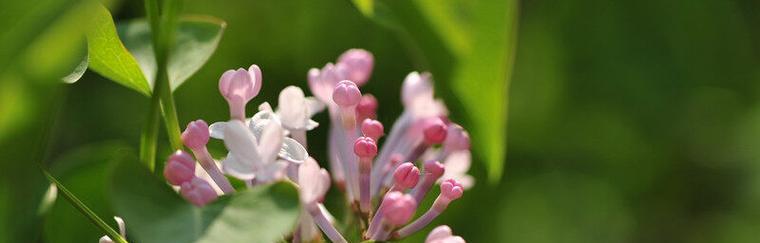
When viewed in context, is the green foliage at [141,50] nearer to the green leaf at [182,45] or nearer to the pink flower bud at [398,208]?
the green leaf at [182,45]

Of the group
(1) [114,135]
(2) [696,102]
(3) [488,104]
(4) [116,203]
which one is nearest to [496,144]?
(3) [488,104]

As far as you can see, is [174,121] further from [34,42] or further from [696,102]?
[696,102]

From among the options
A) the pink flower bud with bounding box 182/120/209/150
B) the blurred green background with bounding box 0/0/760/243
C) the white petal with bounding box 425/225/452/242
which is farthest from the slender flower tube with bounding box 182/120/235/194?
the blurred green background with bounding box 0/0/760/243

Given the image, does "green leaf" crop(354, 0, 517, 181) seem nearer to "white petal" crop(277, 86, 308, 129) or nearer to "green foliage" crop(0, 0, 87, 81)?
"white petal" crop(277, 86, 308, 129)

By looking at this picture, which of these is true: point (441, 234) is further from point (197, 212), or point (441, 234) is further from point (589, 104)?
point (589, 104)

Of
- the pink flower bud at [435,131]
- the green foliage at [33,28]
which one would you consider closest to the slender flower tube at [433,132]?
the pink flower bud at [435,131]

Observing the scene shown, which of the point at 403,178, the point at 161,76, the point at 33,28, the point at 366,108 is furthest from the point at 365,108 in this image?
the point at 33,28
